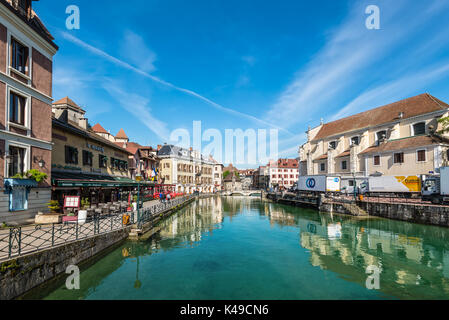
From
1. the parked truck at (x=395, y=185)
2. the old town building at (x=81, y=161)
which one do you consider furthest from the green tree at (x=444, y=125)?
the old town building at (x=81, y=161)

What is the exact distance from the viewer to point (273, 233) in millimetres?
20594

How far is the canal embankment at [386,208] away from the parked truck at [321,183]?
144 centimetres

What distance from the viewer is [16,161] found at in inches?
493

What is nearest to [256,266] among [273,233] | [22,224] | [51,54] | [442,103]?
[273,233]

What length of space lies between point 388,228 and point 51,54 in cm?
3228

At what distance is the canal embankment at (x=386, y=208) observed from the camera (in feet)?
71.6

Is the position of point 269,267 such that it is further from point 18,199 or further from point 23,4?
point 23,4

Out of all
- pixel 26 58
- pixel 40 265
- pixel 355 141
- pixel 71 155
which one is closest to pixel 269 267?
pixel 40 265

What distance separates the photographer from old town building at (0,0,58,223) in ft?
38.4

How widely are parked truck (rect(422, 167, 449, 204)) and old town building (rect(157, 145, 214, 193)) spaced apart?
41469mm

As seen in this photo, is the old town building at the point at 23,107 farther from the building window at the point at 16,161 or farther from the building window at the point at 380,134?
the building window at the point at 380,134

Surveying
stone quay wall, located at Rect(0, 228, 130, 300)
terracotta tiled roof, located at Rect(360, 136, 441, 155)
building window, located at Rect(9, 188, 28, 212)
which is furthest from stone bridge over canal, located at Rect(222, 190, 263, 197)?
stone quay wall, located at Rect(0, 228, 130, 300)

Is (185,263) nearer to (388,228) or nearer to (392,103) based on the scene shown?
(388,228)

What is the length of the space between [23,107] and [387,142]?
1820 inches
